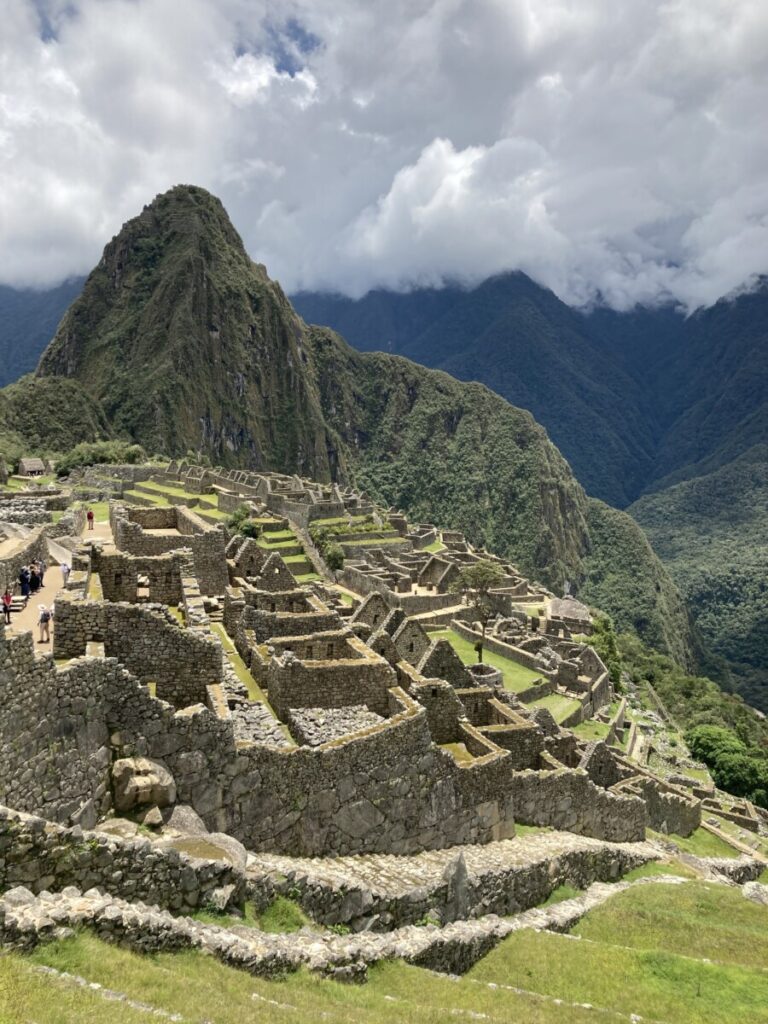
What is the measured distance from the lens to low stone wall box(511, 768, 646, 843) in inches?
666

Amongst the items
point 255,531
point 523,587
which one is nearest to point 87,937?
point 255,531

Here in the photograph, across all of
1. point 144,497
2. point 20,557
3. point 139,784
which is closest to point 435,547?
point 144,497

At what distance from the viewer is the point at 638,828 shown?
21250 mm

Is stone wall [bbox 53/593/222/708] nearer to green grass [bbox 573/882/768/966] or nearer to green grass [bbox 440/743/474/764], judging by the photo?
green grass [bbox 440/743/474/764]

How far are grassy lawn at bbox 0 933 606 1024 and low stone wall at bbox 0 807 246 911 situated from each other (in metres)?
0.72

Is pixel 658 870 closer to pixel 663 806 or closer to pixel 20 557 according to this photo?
pixel 663 806

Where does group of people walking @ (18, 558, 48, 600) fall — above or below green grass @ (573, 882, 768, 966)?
above

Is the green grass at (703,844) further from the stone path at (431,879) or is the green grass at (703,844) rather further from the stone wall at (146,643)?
the stone wall at (146,643)

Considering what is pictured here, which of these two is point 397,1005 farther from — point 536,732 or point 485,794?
point 536,732

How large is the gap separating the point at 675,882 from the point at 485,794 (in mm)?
6127

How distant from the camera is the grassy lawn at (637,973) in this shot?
1051cm

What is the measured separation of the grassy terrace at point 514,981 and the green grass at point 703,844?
770cm

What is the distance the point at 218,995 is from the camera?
6.76 m

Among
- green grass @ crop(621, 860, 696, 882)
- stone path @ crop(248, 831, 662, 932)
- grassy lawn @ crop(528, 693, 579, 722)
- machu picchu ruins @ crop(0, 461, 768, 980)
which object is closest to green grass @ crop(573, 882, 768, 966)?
machu picchu ruins @ crop(0, 461, 768, 980)
